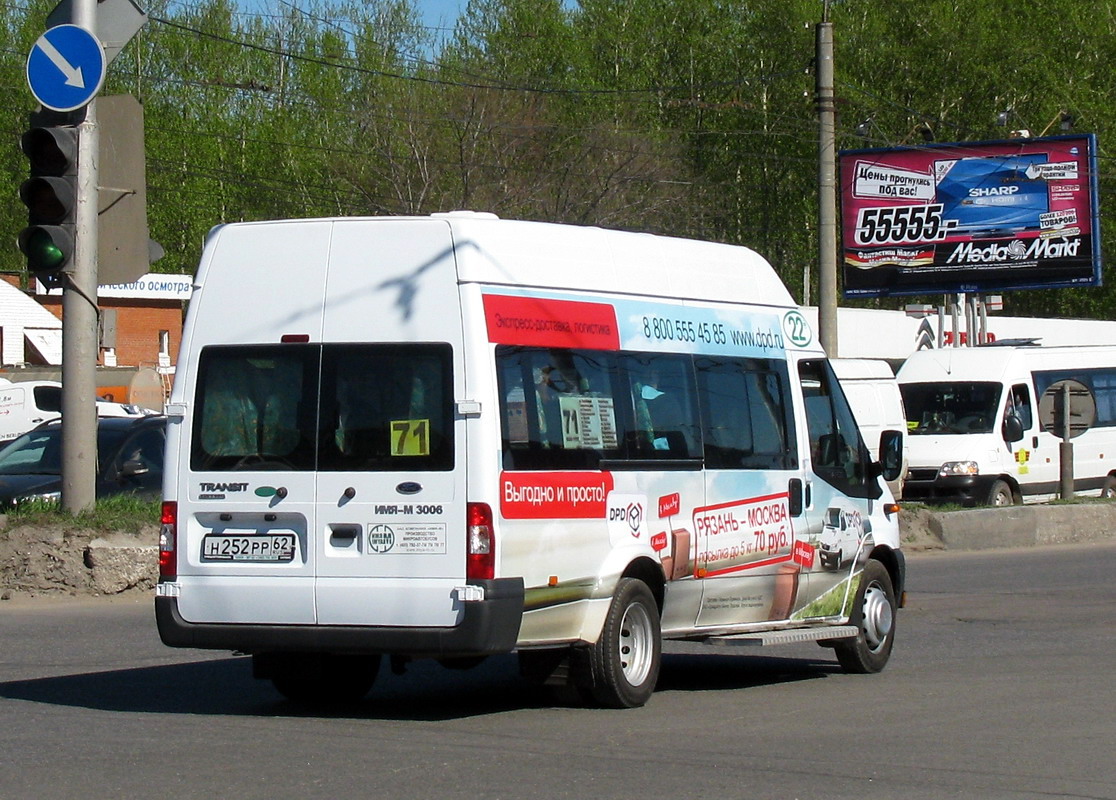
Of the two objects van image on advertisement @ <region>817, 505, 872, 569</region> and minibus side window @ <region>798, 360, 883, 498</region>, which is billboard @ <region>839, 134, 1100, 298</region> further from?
van image on advertisement @ <region>817, 505, 872, 569</region>

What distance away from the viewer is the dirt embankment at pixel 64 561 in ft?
47.2

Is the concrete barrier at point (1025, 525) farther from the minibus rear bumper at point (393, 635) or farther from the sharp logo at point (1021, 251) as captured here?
the sharp logo at point (1021, 251)

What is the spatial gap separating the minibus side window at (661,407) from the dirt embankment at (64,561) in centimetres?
666

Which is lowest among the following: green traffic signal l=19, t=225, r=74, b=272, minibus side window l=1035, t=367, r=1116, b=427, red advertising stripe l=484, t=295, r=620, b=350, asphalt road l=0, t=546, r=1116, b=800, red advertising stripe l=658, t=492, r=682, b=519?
asphalt road l=0, t=546, r=1116, b=800

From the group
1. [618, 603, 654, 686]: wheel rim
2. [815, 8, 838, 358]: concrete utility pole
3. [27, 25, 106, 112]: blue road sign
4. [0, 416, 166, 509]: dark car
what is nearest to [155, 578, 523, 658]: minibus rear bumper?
[618, 603, 654, 686]: wheel rim

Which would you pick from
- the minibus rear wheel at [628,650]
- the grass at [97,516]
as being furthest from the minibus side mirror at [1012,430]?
the minibus rear wheel at [628,650]

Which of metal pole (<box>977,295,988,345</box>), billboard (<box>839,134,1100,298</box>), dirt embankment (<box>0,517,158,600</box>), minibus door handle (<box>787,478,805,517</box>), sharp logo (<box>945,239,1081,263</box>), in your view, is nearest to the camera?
minibus door handle (<box>787,478,805,517</box>)

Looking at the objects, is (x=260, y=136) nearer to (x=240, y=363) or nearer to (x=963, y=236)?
(x=963, y=236)

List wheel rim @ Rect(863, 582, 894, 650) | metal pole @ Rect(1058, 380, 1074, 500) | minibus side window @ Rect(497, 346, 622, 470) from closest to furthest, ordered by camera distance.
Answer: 1. minibus side window @ Rect(497, 346, 622, 470)
2. wheel rim @ Rect(863, 582, 894, 650)
3. metal pole @ Rect(1058, 380, 1074, 500)

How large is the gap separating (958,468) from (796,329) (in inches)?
619

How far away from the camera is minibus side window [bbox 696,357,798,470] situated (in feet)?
32.1

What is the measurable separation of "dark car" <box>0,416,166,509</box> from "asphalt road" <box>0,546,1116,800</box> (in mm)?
4554

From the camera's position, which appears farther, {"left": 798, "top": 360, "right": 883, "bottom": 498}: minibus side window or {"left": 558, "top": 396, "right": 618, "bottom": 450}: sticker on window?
{"left": 798, "top": 360, "right": 883, "bottom": 498}: minibus side window

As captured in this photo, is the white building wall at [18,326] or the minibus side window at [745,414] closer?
the minibus side window at [745,414]
